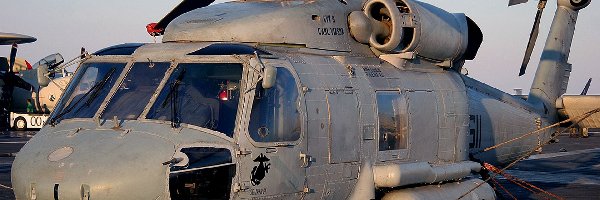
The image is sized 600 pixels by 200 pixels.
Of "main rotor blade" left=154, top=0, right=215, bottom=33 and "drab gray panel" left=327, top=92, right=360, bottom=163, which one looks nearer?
"drab gray panel" left=327, top=92, right=360, bottom=163

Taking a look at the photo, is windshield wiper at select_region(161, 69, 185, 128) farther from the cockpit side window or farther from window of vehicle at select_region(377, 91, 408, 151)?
window of vehicle at select_region(377, 91, 408, 151)

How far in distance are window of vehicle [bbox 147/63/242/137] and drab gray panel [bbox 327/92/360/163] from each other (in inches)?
50.8

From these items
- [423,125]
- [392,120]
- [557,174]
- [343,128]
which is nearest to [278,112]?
[343,128]

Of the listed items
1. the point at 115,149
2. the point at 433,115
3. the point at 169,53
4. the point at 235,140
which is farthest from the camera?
the point at 433,115

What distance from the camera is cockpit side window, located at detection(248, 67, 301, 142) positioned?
842 centimetres

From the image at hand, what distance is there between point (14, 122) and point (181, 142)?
44.6m

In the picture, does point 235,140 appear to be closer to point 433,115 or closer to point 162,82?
point 162,82

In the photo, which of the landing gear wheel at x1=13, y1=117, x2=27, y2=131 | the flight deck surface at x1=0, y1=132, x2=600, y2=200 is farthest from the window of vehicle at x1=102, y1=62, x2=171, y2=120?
the landing gear wheel at x1=13, y1=117, x2=27, y2=131

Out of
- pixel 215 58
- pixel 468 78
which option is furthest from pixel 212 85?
pixel 468 78

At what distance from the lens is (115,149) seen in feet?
25.1

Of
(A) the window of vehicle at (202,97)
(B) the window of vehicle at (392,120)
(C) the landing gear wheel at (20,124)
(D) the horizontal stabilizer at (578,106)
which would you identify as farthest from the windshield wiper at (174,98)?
(C) the landing gear wheel at (20,124)

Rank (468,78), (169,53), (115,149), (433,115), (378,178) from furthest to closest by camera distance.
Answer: (468,78)
(433,115)
(378,178)
(169,53)
(115,149)

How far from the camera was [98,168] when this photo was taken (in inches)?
292

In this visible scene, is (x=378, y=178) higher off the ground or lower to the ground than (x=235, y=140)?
lower
